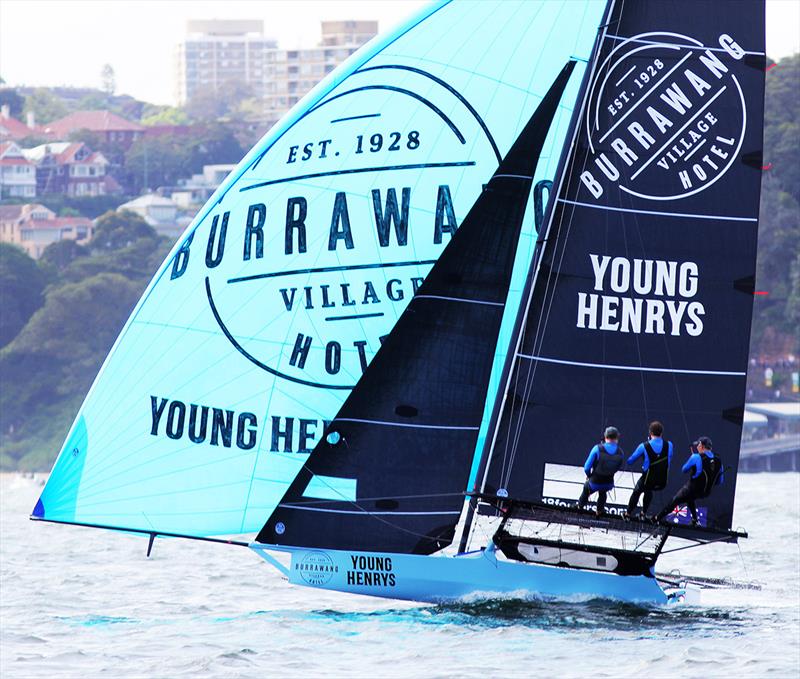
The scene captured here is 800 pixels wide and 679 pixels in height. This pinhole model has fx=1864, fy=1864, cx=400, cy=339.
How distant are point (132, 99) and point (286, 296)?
589 ft

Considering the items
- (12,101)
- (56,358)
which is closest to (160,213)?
(56,358)

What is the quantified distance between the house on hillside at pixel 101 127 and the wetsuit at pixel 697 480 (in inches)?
4678

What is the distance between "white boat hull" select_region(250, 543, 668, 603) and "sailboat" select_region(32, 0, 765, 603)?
0.02 metres

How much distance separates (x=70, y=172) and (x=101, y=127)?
15.1m

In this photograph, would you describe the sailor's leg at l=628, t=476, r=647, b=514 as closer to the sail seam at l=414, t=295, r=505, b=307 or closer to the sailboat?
the sailboat

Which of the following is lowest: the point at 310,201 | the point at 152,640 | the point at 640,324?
the point at 152,640

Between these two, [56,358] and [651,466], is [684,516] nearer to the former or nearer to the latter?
[651,466]

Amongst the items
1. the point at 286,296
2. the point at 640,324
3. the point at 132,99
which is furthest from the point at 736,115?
the point at 132,99

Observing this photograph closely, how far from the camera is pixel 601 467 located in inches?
606

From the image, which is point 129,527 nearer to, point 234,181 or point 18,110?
point 234,181

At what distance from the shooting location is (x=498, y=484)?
51.5 ft

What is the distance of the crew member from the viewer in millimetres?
15398

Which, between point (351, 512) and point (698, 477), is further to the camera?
point (351, 512)

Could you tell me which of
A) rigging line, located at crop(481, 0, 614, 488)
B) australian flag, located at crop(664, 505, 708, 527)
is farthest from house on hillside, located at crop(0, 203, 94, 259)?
australian flag, located at crop(664, 505, 708, 527)
